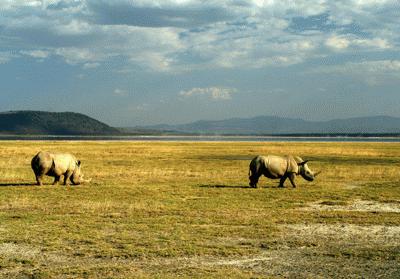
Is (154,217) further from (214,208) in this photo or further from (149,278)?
(149,278)

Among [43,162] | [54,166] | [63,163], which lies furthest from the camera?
[63,163]

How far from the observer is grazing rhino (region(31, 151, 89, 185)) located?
25.4m

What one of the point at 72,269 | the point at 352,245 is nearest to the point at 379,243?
the point at 352,245

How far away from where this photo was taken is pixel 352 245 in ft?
44.1

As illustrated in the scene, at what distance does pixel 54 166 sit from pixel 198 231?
12.8 m

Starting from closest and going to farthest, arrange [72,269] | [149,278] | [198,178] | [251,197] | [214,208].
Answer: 1. [149,278]
2. [72,269]
3. [214,208]
4. [251,197]
5. [198,178]

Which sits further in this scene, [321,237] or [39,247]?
[321,237]

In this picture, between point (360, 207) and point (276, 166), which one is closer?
point (360, 207)

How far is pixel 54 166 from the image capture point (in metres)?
25.5

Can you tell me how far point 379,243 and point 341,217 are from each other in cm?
389

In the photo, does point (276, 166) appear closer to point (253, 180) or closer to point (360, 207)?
point (253, 180)

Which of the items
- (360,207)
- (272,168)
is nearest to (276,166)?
(272,168)

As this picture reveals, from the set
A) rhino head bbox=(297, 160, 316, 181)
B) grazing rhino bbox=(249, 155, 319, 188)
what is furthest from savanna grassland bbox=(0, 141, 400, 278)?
grazing rhino bbox=(249, 155, 319, 188)

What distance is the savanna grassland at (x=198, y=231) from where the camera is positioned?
36.6 feet
